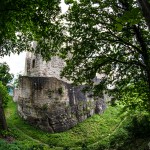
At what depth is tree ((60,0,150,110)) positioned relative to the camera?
31.0 feet

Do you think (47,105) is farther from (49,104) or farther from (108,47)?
(108,47)

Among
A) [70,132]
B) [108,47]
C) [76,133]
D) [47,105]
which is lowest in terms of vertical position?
[76,133]

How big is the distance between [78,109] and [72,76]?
48.5ft

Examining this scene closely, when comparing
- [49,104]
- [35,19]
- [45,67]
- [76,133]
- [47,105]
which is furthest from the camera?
[45,67]

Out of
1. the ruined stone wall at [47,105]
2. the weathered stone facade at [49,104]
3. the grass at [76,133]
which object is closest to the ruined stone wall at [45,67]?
the weathered stone facade at [49,104]

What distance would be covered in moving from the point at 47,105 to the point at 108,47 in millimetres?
14161

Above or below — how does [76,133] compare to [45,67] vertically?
below

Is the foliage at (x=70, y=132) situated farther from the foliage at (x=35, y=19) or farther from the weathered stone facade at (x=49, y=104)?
the foliage at (x=35, y=19)

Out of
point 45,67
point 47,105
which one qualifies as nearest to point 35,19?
point 47,105

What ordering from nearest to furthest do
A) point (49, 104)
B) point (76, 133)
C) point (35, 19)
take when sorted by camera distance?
point (35, 19)
point (76, 133)
point (49, 104)

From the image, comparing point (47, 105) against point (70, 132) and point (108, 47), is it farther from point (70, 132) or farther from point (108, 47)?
point (108, 47)

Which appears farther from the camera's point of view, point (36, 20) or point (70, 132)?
point (70, 132)

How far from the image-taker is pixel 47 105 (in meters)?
23.2

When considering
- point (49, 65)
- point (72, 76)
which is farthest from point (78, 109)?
point (72, 76)
